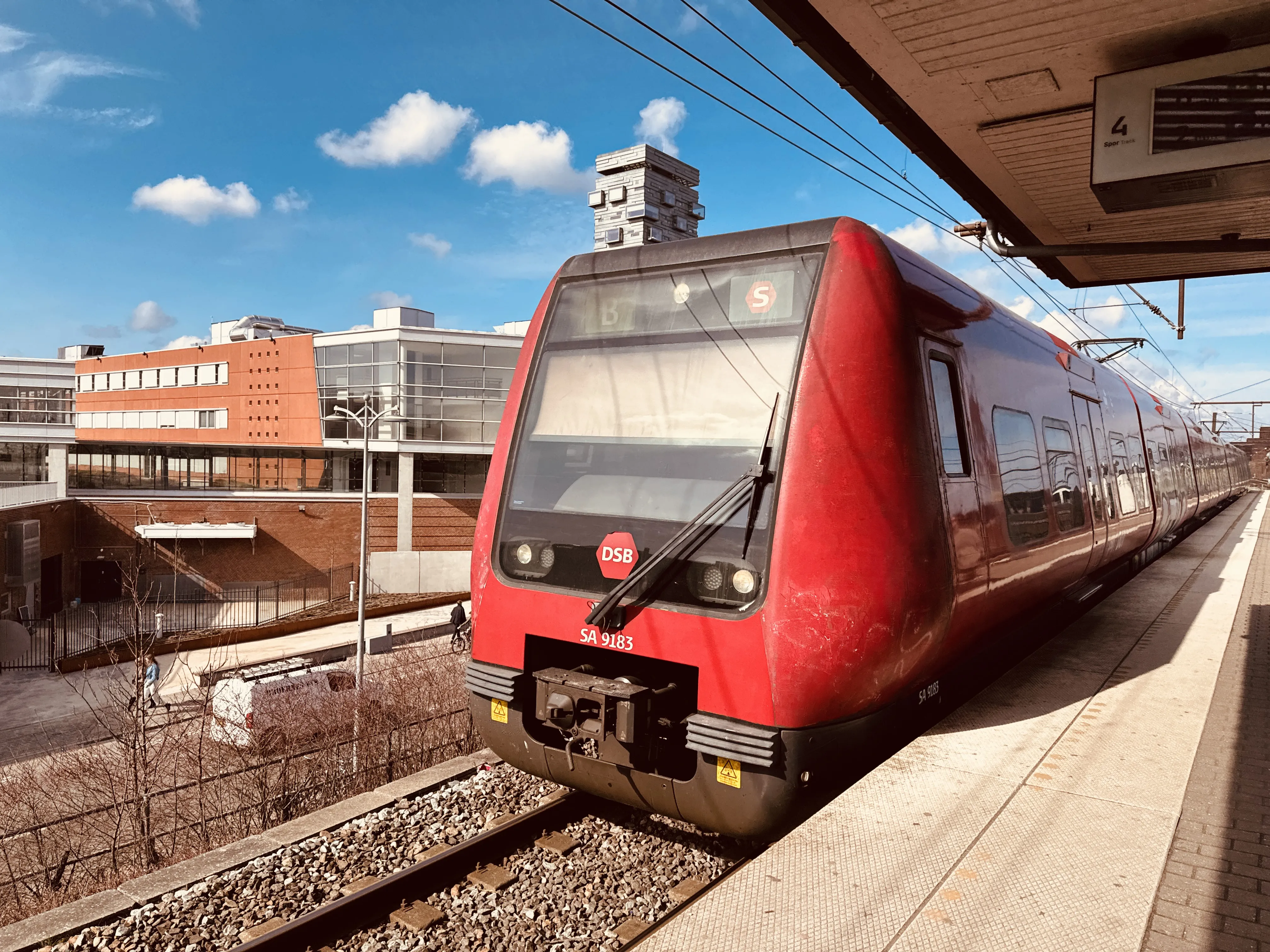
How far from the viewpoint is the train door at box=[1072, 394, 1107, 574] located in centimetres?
866

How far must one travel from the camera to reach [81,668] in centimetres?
2633

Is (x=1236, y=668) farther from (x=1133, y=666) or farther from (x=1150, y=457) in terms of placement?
(x=1150, y=457)

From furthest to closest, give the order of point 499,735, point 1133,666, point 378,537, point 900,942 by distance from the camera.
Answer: point 378,537 < point 1133,666 < point 499,735 < point 900,942

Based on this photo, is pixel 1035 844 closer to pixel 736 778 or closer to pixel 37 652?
pixel 736 778

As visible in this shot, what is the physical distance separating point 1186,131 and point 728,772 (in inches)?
186

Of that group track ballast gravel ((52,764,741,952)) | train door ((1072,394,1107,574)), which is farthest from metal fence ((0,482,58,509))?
train door ((1072,394,1107,574))

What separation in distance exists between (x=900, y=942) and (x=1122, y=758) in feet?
8.13

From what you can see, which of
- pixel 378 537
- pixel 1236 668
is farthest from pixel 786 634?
pixel 378 537

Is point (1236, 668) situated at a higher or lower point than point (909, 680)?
lower

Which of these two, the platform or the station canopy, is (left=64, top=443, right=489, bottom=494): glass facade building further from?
the platform

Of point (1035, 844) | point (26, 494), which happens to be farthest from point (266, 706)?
point (26, 494)

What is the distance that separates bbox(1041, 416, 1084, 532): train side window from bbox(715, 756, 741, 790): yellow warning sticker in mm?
4222

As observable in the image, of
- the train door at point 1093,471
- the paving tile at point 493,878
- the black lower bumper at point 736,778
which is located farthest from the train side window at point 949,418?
the train door at point 1093,471

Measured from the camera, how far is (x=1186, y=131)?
525 cm
